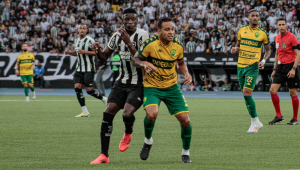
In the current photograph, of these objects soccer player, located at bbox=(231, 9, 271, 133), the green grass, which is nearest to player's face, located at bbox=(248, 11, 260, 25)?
soccer player, located at bbox=(231, 9, 271, 133)

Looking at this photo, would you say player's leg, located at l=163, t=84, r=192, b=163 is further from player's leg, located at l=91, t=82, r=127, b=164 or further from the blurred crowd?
the blurred crowd

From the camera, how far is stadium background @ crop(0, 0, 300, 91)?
2703cm

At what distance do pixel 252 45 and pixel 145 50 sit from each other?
4.38 meters

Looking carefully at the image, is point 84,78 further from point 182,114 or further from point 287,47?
point 182,114

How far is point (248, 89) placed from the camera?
33.1 feet

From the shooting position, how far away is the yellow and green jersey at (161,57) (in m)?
6.55

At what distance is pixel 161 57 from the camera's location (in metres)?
6.54

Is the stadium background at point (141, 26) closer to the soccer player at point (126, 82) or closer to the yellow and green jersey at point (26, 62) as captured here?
the yellow and green jersey at point (26, 62)

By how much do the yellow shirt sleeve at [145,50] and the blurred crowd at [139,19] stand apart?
65.0ft

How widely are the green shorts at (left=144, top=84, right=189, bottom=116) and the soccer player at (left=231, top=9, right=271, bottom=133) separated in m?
3.84

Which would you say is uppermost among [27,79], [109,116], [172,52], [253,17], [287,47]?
[253,17]

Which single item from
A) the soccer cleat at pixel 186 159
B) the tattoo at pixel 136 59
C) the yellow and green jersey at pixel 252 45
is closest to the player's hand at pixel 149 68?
the tattoo at pixel 136 59

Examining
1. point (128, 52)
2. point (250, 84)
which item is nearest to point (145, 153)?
point (128, 52)

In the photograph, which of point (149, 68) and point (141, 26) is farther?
point (141, 26)
